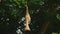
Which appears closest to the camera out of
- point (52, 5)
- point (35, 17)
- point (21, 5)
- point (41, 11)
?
point (21, 5)

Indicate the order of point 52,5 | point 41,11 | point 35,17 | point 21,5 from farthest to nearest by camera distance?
point 35,17
point 41,11
point 52,5
point 21,5

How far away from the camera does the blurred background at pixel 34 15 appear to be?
791cm

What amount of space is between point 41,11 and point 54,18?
96cm

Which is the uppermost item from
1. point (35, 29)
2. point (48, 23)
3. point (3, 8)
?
point (3, 8)

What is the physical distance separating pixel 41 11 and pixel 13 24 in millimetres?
1756

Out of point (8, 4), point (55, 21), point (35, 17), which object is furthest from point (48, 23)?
point (8, 4)

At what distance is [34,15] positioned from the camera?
368 inches

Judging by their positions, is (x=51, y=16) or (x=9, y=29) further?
(x=9, y=29)

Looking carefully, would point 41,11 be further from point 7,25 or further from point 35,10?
point 7,25

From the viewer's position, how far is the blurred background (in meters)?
7.91

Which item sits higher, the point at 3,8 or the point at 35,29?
the point at 3,8

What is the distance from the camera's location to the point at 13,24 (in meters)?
9.93

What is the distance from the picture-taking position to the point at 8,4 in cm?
800

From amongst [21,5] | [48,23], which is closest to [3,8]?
[21,5]
